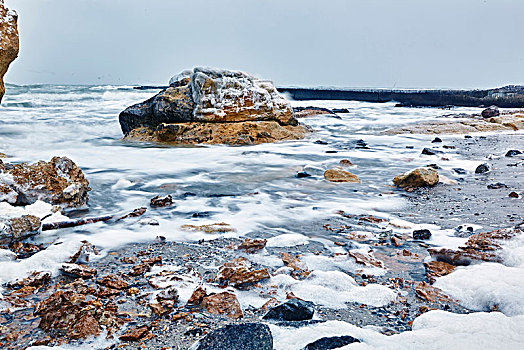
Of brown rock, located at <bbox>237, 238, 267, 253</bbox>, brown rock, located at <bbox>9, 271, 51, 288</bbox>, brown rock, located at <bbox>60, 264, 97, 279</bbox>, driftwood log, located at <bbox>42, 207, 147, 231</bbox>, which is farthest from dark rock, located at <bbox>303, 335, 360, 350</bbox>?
driftwood log, located at <bbox>42, 207, 147, 231</bbox>

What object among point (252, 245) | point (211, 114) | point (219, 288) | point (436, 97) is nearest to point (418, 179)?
point (252, 245)

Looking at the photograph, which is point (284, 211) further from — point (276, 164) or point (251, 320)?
point (276, 164)

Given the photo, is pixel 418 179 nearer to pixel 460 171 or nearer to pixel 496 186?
pixel 496 186

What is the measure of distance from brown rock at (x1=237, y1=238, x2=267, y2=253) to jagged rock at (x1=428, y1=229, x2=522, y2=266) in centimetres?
122

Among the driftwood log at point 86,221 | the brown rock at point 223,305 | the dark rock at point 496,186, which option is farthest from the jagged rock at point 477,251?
the driftwood log at point 86,221

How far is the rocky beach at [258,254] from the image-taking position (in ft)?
5.61

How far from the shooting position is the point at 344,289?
2189 mm

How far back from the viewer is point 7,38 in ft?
11.5

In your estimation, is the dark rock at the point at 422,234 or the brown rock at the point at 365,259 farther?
the dark rock at the point at 422,234

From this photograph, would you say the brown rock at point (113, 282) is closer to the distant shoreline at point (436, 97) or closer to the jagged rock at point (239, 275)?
the jagged rock at point (239, 275)

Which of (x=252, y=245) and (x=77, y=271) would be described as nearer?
(x=77, y=271)

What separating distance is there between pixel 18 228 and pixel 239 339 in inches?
86.9

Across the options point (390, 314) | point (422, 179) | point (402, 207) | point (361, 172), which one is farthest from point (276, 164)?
point (390, 314)

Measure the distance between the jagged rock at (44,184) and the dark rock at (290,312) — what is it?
2.73 metres
